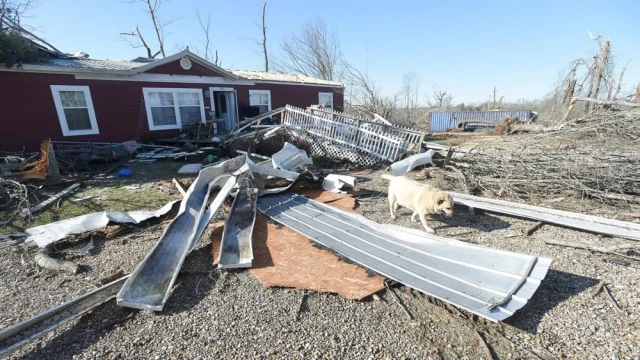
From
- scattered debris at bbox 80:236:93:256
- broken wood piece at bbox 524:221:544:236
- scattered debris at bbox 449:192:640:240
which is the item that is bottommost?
scattered debris at bbox 80:236:93:256

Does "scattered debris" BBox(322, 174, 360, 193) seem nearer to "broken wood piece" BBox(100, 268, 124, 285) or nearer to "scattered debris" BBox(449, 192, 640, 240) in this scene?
"scattered debris" BBox(449, 192, 640, 240)

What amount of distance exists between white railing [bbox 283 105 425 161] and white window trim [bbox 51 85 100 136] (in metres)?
7.58

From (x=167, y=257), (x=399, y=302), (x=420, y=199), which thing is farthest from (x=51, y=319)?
(x=420, y=199)

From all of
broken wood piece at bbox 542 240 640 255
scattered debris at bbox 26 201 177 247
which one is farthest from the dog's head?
scattered debris at bbox 26 201 177 247

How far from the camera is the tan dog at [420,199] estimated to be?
411 centimetres

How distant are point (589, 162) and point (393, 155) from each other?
15.8 ft

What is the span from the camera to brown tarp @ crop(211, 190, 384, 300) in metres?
3.10

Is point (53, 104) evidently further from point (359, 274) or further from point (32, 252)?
point (359, 274)

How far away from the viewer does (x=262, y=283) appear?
10.6 ft

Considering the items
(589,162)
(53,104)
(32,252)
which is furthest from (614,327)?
(53,104)

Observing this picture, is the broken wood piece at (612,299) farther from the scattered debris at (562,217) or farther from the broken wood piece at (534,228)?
the scattered debris at (562,217)

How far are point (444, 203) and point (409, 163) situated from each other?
13.0 feet

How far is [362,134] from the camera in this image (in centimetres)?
1002

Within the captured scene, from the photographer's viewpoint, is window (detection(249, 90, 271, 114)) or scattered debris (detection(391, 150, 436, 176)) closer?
scattered debris (detection(391, 150, 436, 176))
